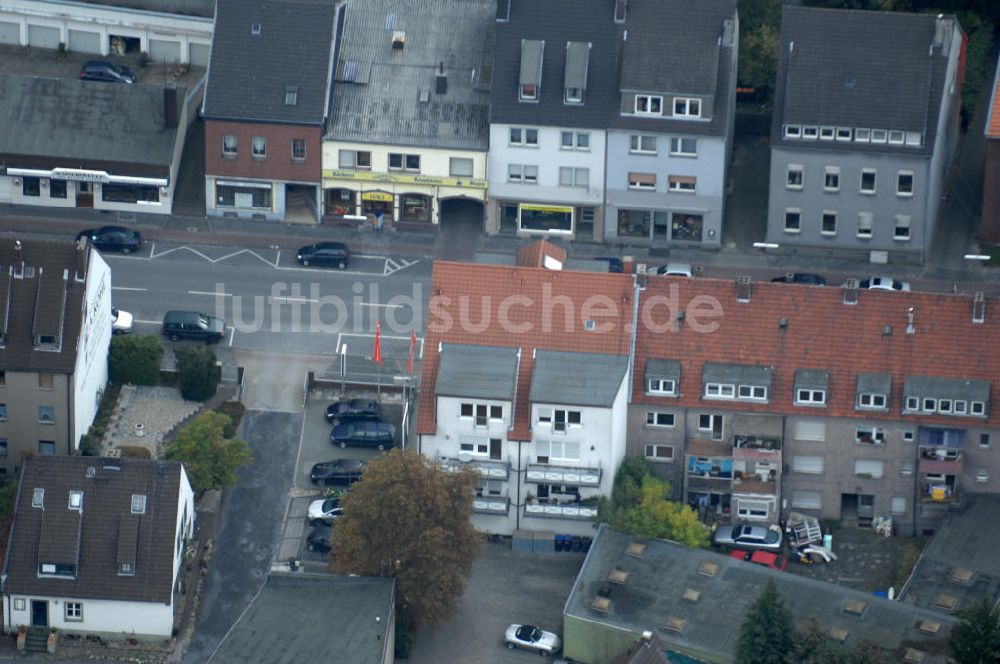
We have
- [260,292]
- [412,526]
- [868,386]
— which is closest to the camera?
[412,526]

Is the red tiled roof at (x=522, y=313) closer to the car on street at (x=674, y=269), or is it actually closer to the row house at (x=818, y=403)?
the row house at (x=818, y=403)

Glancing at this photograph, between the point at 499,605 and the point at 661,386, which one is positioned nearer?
the point at 499,605

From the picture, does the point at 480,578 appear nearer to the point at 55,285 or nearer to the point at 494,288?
the point at 494,288

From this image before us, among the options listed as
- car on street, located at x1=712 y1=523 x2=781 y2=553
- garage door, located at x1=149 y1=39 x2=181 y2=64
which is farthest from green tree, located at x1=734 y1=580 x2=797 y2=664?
garage door, located at x1=149 y1=39 x2=181 y2=64

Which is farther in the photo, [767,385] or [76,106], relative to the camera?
[76,106]

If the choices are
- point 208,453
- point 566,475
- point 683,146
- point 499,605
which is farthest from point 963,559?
point 208,453

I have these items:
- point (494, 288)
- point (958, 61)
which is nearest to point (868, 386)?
point (494, 288)

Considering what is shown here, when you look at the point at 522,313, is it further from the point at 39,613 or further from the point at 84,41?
the point at 84,41
